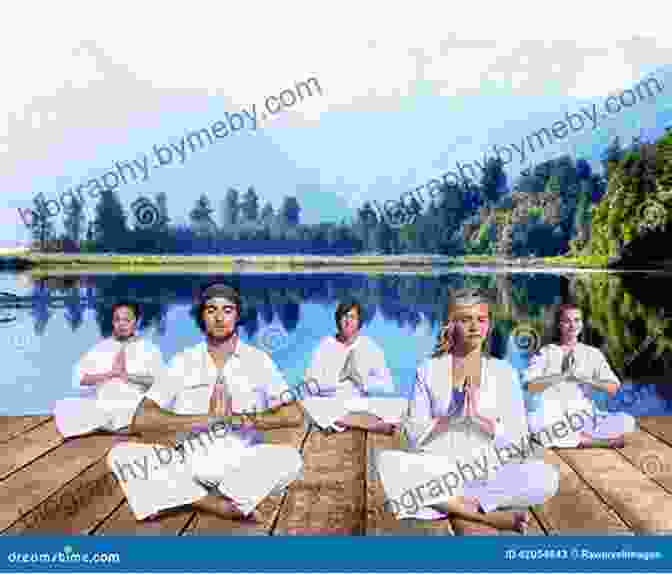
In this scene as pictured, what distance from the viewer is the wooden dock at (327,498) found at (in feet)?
9.70

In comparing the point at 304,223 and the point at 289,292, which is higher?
the point at 304,223

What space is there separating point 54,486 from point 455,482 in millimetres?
1455

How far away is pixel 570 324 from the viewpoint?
12.8 ft

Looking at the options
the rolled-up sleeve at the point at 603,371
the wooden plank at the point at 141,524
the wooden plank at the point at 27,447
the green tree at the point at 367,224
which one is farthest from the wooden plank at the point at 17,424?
the rolled-up sleeve at the point at 603,371

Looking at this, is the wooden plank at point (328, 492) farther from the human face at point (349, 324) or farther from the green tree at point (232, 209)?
the green tree at point (232, 209)

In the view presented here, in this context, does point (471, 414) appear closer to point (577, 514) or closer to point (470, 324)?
point (470, 324)

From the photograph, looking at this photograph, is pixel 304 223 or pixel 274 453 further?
pixel 304 223

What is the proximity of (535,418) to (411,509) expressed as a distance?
1158 millimetres

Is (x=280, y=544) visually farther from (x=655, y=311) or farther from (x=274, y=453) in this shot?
(x=655, y=311)

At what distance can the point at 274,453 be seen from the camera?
2.96 meters

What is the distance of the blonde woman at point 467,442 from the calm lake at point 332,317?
1.44 m

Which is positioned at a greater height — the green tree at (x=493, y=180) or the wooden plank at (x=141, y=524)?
the green tree at (x=493, y=180)

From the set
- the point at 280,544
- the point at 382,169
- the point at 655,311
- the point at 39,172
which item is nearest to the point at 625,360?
the point at 655,311

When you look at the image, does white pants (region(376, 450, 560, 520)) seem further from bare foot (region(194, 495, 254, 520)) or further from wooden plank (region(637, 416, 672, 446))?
wooden plank (region(637, 416, 672, 446))
